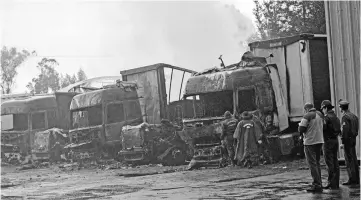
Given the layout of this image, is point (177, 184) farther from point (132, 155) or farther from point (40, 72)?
point (40, 72)

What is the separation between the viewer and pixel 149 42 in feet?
84.9

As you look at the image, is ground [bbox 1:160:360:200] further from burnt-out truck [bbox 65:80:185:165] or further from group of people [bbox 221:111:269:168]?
burnt-out truck [bbox 65:80:185:165]

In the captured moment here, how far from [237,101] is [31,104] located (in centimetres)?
923

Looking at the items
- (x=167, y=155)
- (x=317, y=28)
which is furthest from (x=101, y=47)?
(x=167, y=155)

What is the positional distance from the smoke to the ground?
9656 mm

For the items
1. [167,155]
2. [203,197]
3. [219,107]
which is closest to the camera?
[203,197]

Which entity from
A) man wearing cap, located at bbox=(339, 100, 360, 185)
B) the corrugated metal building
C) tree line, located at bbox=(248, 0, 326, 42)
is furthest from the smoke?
man wearing cap, located at bbox=(339, 100, 360, 185)

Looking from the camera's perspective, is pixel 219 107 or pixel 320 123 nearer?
pixel 320 123

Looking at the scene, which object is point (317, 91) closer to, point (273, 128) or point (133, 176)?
point (273, 128)

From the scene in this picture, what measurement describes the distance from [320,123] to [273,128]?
16.6 ft

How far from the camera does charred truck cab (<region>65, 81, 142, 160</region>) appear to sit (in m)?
16.9

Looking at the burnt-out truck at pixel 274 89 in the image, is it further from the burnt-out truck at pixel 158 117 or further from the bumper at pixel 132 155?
the bumper at pixel 132 155

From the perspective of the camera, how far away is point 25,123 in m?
20.0

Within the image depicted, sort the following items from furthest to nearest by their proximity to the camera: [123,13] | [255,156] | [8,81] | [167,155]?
[8,81] → [123,13] → [167,155] → [255,156]
